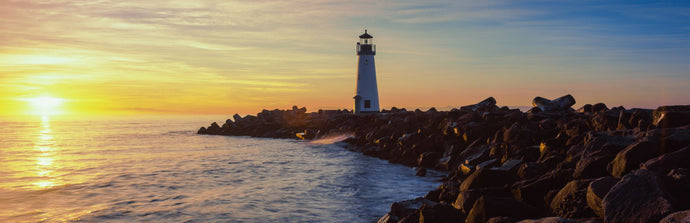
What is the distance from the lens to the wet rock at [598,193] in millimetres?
5809

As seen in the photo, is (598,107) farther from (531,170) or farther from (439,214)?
(439,214)

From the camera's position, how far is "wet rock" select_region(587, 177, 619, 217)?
5809mm

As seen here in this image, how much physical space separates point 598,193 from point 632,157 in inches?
97.5

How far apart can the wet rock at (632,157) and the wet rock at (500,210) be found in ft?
5.92

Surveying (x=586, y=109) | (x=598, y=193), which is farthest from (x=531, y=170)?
(x=586, y=109)

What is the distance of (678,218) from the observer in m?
4.59

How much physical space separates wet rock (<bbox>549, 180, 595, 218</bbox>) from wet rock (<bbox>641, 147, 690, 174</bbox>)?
→ 1209mm

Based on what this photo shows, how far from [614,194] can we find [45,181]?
1951cm

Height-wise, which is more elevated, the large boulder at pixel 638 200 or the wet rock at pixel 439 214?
the large boulder at pixel 638 200

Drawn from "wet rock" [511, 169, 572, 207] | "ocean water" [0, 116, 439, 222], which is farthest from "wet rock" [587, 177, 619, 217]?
"ocean water" [0, 116, 439, 222]

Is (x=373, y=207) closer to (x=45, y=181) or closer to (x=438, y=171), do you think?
(x=438, y=171)

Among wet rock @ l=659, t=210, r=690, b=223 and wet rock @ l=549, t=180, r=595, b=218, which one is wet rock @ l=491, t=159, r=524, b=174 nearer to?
wet rock @ l=549, t=180, r=595, b=218

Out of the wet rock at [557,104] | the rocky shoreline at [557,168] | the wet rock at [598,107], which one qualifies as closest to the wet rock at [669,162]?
the rocky shoreline at [557,168]

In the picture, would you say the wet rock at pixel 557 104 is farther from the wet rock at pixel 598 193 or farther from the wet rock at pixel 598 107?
the wet rock at pixel 598 193
